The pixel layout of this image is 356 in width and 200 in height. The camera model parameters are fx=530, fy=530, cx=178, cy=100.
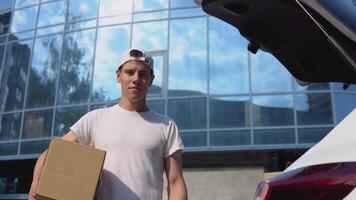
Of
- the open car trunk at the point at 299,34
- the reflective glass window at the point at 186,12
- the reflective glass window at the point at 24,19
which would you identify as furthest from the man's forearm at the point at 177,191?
the reflective glass window at the point at 24,19

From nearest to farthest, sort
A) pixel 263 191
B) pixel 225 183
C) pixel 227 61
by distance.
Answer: pixel 263 191
pixel 225 183
pixel 227 61

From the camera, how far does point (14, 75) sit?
1839 cm

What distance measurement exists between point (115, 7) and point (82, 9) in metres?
1.29

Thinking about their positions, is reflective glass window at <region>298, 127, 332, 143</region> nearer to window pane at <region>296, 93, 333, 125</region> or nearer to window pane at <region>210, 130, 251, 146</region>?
window pane at <region>296, 93, 333, 125</region>

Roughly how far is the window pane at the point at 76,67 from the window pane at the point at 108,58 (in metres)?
0.32

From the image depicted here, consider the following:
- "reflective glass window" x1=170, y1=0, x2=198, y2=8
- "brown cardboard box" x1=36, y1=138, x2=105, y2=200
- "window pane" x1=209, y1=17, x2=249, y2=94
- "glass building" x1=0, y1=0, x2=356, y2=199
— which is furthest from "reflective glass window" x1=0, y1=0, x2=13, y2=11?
"brown cardboard box" x1=36, y1=138, x2=105, y2=200

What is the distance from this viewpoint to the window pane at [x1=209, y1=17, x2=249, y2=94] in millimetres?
14883

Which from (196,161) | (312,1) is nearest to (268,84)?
(196,161)

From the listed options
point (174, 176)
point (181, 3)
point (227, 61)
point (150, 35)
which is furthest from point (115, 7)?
point (174, 176)

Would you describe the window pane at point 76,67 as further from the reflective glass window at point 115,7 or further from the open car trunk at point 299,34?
the open car trunk at point 299,34

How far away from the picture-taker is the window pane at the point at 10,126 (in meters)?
17.6

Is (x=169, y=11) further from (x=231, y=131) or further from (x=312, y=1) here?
(x=312, y=1)

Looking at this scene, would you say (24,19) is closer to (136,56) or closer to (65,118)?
(65,118)

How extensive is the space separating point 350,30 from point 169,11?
1452 cm
